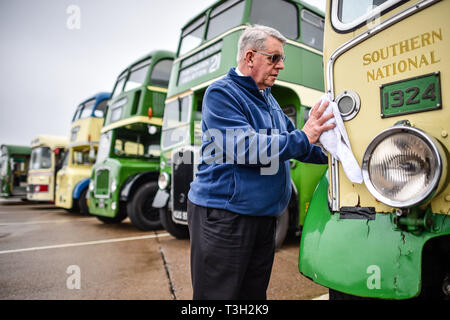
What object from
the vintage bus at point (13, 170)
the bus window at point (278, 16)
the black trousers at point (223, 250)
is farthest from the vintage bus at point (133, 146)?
the vintage bus at point (13, 170)

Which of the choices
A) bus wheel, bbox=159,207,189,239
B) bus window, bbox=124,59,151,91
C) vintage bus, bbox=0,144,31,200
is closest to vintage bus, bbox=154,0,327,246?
bus wheel, bbox=159,207,189,239

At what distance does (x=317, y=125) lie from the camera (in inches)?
49.3

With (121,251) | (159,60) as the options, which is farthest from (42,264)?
(159,60)

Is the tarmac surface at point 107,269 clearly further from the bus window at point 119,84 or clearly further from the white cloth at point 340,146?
the bus window at point 119,84

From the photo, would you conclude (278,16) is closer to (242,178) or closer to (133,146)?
(242,178)

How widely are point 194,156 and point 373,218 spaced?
3.13 meters

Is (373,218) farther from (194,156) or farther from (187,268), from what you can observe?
(194,156)

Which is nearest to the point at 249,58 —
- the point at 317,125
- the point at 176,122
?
the point at 317,125

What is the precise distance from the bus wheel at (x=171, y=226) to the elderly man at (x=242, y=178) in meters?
3.67

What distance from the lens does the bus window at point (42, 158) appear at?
10.4 meters

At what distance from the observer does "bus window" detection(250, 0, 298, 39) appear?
12.6ft

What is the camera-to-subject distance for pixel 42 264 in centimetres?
353

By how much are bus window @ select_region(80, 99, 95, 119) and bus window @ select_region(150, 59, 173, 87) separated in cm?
332

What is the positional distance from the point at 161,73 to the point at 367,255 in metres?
5.80
